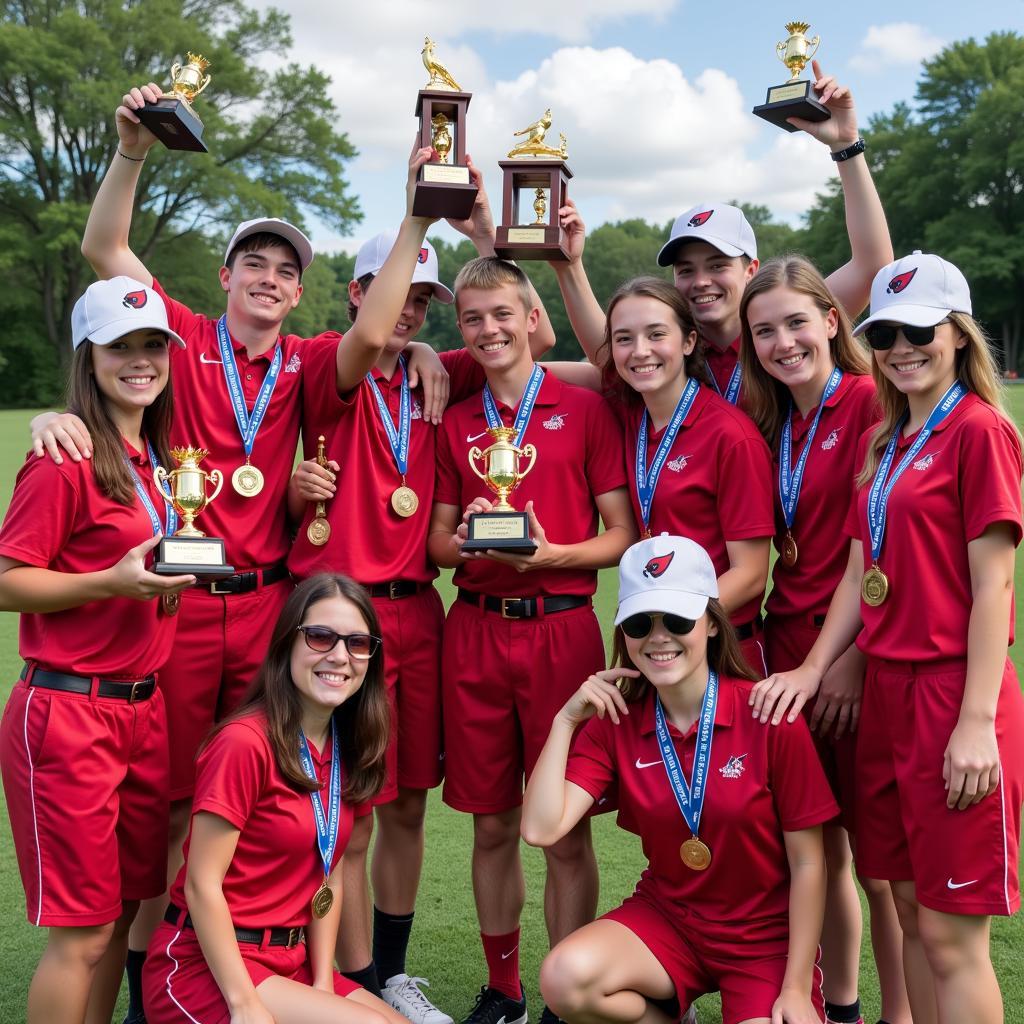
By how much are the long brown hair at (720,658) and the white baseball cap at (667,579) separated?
0.08m

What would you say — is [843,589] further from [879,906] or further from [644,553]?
[879,906]

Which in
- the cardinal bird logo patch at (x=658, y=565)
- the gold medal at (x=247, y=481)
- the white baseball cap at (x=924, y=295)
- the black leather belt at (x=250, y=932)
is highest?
the white baseball cap at (x=924, y=295)

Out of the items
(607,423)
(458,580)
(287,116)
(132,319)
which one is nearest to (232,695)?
(458,580)

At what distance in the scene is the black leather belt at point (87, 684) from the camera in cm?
390

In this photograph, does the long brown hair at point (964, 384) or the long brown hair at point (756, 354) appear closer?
the long brown hair at point (964, 384)

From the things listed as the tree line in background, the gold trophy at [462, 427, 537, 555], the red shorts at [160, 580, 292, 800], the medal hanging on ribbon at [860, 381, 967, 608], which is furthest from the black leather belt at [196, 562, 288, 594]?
the tree line in background

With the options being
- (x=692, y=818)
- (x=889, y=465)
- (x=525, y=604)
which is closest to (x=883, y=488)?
(x=889, y=465)

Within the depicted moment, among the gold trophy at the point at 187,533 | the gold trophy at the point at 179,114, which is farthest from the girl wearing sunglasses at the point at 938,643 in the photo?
the gold trophy at the point at 179,114

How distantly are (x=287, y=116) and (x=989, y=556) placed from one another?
5132cm

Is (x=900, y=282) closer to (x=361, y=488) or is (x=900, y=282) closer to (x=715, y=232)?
(x=715, y=232)

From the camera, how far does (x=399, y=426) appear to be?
16.3ft

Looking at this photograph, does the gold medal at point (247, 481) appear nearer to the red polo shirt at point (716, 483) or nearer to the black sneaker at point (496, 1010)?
the red polo shirt at point (716, 483)

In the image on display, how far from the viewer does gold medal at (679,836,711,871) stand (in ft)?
12.7

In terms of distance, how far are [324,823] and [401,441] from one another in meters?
1.67
